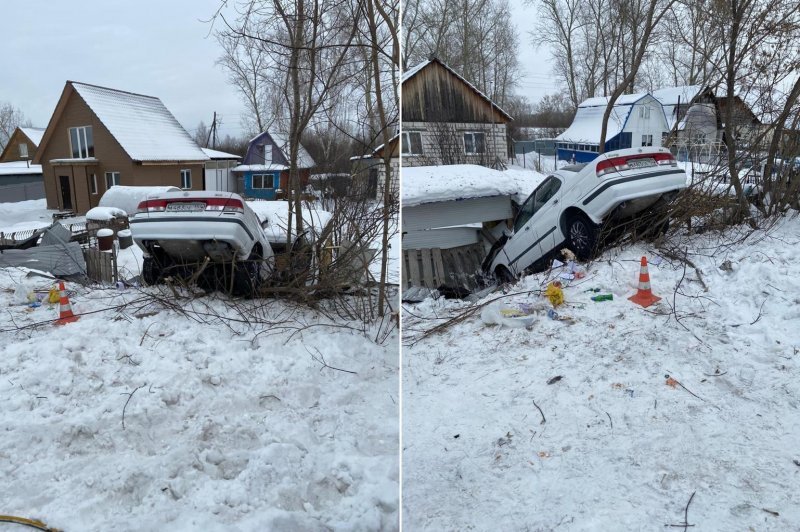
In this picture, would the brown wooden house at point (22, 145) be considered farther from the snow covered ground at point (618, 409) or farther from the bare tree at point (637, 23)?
the bare tree at point (637, 23)

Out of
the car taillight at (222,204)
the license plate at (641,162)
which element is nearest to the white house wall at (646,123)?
the license plate at (641,162)

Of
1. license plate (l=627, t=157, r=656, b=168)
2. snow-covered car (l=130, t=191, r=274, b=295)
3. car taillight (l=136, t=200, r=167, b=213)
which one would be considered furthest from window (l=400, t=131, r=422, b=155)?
car taillight (l=136, t=200, r=167, b=213)

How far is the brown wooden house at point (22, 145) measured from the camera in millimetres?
3506

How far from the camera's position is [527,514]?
1916 mm

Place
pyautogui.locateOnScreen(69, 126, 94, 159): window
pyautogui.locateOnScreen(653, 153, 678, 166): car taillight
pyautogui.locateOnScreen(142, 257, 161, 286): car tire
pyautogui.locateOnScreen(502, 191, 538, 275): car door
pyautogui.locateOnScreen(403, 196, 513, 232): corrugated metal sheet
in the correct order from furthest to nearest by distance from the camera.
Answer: pyautogui.locateOnScreen(403, 196, 513, 232): corrugated metal sheet, pyautogui.locateOnScreen(502, 191, 538, 275): car door, pyautogui.locateOnScreen(653, 153, 678, 166): car taillight, pyautogui.locateOnScreen(142, 257, 161, 286): car tire, pyautogui.locateOnScreen(69, 126, 94, 159): window

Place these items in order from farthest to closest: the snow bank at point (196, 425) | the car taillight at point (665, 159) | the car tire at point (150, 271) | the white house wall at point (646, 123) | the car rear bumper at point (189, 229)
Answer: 1. the white house wall at point (646, 123)
2. the car taillight at point (665, 159)
3. the car tire at point (150, 271)
4. the car rear bumper at point (189, 229)
5. the snow bank at point (196, 425)

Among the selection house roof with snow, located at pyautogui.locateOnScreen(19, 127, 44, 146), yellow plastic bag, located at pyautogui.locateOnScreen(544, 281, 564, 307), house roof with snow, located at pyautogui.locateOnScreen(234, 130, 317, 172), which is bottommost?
yellow plastic bag, located at pyautogui.locateOnScreen(544, 281, 564, 307)

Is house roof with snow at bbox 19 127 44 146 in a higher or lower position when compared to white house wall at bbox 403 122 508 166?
lower

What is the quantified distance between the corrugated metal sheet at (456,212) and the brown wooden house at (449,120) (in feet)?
4.01

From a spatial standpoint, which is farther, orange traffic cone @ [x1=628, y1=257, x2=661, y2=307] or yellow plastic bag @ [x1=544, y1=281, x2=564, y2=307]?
yellow plastic bag @ [x1=544, y1=281, x2=564, y2=307]

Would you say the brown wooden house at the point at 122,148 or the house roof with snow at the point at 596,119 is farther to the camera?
the house roof with snow at the point at 596,119

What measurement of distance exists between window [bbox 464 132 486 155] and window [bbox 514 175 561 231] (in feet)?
8.03

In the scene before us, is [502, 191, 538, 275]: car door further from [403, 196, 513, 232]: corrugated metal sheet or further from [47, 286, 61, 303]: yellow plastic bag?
[47, 286, 61, 303]: yellow plastic bag

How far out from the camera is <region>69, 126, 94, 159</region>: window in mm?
3650
